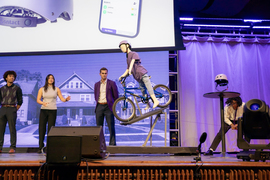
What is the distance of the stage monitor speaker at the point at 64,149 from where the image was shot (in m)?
2.07

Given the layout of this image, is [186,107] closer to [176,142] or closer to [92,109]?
[176,142]

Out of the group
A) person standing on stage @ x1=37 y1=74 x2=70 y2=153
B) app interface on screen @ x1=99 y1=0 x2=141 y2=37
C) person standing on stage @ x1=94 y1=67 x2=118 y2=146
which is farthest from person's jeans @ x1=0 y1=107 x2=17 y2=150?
app interface on screen @ x1=99 y1=0 x2=141 y2=37

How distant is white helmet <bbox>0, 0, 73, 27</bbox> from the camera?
496 cm

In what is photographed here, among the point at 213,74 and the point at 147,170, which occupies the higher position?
the point at 213,74

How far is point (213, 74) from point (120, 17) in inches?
109

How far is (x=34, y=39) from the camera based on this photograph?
5328mm

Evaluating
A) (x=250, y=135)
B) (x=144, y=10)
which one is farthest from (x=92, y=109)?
(x=250, y=135)

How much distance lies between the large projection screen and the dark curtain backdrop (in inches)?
46.7

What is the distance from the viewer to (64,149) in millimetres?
2078

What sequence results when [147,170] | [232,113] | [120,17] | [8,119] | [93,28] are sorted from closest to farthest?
[147,170] → [8,119] → [232,113] → [120,17] → [93,28]

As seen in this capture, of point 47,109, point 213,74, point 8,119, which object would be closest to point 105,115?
point 47,109

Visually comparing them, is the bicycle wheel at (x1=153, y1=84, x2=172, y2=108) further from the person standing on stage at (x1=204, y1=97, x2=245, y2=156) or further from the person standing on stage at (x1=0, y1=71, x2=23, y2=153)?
the person standing on stage at (x1=0, y1=71, x2=23, y2=153)

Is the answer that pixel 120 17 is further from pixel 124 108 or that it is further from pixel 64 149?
pixel 64 149

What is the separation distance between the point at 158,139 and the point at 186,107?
1090 millimetres
